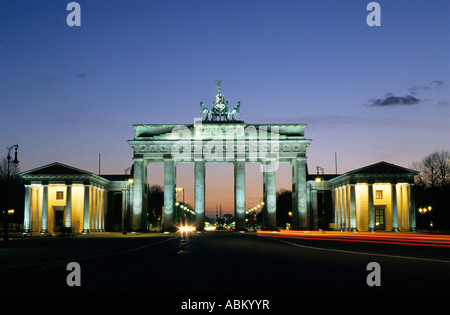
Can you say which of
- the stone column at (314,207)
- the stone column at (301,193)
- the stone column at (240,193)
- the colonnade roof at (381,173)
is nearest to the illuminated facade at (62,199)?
the stone column at (240,193)

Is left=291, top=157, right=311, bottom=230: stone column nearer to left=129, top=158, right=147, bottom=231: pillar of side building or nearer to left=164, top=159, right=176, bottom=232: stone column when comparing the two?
left=164, top=159, right=176, bottom=232: stone column

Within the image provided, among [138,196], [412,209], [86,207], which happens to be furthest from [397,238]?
[138,196]

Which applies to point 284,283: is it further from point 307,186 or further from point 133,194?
point 307,186

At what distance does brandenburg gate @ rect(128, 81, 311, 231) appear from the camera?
307 ft

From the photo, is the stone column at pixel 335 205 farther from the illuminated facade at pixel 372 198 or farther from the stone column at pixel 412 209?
the stone column at pixel 412 209

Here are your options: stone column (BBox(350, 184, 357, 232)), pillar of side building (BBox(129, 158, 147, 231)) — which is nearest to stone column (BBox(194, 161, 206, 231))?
pillar of side building (BBox(129, 158, 147, 231))

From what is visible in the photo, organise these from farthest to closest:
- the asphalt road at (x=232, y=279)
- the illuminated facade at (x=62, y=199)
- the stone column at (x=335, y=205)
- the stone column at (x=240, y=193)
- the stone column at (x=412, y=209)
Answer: the stone column at (x=335, y=205)
the stone column at (x=240, y=193)
the stone column at (x=412, y=209)
the illuminated facade at (x=62, y=199)
the asphalt road at (x=232, y=279)

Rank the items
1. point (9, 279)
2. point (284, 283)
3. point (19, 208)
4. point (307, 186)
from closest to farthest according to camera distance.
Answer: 1. point (284, 283)
2. point (9, 279)
3. point (307, 186)
4. point (19, 208)

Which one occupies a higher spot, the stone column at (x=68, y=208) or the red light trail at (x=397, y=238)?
the stone column at (x=68, y=208)

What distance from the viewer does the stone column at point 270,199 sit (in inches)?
3711
